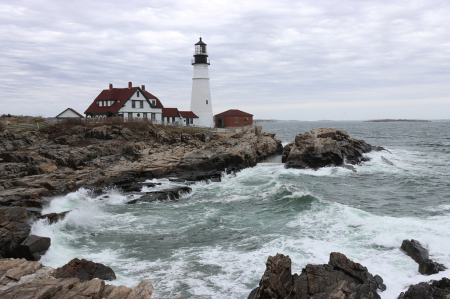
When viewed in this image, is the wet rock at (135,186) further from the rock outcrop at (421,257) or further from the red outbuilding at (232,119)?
the red outbuilding at (232,119)

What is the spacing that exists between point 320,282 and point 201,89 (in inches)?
1710

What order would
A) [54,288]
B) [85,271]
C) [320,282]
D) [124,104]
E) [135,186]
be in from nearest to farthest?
[54,288], [320,282], [85,271], [135,186], [124,104]

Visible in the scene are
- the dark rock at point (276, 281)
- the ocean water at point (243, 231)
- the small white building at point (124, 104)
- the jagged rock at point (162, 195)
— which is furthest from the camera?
the small white building at point (124, 104)

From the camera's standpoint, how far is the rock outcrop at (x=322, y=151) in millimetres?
29562

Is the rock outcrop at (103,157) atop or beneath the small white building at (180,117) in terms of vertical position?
beneath

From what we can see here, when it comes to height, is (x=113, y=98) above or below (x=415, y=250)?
above

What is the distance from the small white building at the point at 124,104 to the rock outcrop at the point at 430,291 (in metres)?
38.5

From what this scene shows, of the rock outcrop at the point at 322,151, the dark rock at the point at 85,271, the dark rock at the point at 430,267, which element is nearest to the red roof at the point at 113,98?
the rock outcrop at the point at 322,151

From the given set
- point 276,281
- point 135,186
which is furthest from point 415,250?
point 135,186

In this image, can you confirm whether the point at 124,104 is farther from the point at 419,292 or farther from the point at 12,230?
the point at 419,292

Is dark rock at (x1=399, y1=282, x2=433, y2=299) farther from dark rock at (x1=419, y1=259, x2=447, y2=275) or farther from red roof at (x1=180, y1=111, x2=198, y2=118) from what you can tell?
red roof at (x1=180, y1=111, x2=198, y2=118)

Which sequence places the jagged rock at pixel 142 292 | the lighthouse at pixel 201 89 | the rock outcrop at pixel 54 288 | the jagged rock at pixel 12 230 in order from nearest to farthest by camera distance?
1. the rock outcrop at pixel 54 288
2. the jagged rock at pixel 142 292
3. the jagged rock at pixel 12 230
4. the lighthouse at pixel 201 89

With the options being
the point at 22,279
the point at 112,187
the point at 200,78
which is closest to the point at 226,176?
the point at 112,187

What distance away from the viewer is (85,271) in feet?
31.8
